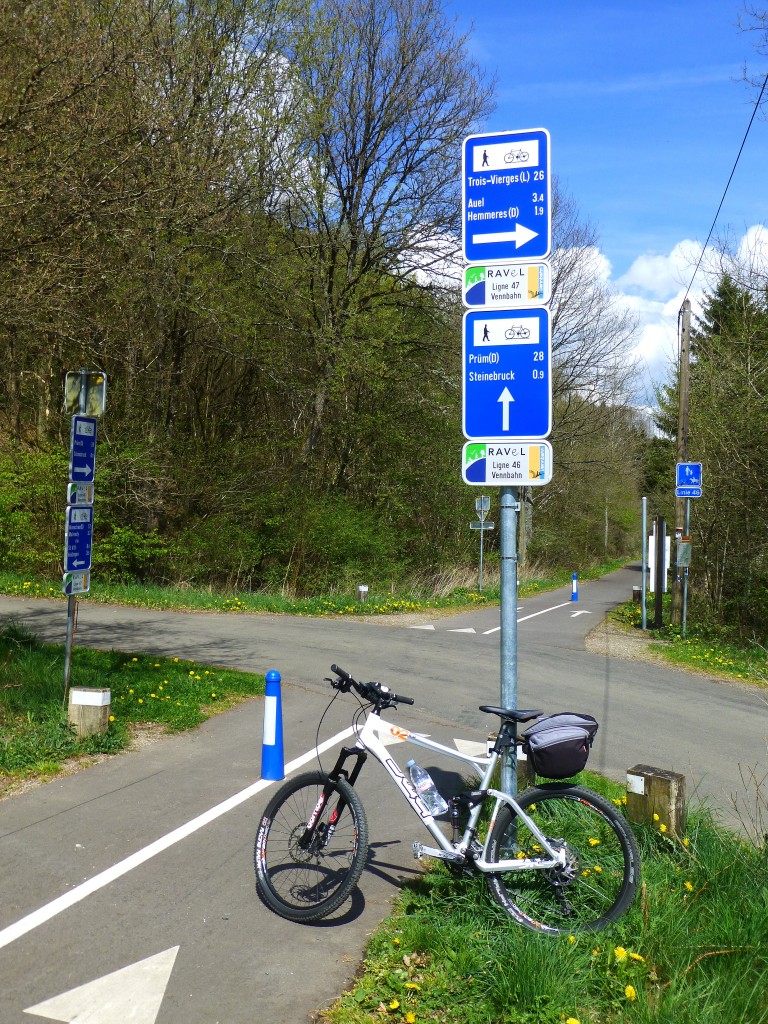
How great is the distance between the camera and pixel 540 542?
4503 centimetres

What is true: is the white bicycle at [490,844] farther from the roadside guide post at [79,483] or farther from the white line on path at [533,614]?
the white line on path at [533,614]

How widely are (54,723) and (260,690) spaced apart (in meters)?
3.16

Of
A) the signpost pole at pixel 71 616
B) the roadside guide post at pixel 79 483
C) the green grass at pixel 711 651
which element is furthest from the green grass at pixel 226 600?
the roadside guide post at pixel 79 483

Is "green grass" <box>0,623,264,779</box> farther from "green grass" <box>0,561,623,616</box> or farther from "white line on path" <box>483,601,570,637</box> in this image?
"white line on path" <box>483,601,570,637</box>

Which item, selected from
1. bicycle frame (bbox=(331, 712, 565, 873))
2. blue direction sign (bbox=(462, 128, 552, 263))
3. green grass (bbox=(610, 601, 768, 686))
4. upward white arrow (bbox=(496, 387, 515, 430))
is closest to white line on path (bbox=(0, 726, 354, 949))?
bicycle frame (bbox=(331, 712, 565, 873))

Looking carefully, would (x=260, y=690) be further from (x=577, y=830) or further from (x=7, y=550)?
(x=7, y=550)

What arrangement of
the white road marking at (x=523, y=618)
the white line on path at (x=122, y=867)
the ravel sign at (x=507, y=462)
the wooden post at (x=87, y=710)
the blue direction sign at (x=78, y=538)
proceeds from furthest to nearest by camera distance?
the white road marking at (x=523, y=618)
the blue direction sign at (x=78, y=538)
the wooden post at (x=87, y=710)
the ravel sign at (x=507, y=462)
the white line on path at (x=122, y=867)

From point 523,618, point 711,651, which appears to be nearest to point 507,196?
point 711,651

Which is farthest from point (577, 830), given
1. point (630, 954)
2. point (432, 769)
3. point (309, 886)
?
point (432, 769)

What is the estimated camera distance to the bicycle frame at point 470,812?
13.5 feet

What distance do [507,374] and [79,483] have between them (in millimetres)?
4761

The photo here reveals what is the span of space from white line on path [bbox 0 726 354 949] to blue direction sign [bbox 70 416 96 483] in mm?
3134

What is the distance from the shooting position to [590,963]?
3725 mm

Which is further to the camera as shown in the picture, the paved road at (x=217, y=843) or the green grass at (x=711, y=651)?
the green grass at (x=711, y=651)
